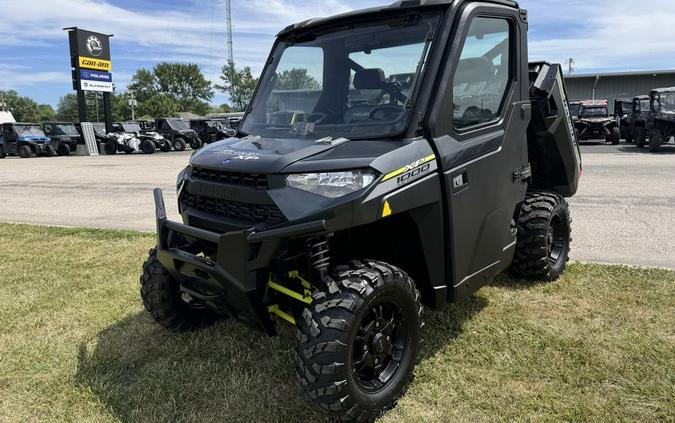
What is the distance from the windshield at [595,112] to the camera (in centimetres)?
2366

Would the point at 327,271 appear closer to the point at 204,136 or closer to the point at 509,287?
the point at 509,287

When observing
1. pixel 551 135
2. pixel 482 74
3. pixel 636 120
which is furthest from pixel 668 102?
pixel 482 74

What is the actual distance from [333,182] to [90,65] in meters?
35.5

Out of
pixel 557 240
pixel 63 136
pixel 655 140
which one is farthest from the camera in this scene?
pixel 63 136

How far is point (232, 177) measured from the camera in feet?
9.87

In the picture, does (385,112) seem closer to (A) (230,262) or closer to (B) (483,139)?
(B) (483,139)

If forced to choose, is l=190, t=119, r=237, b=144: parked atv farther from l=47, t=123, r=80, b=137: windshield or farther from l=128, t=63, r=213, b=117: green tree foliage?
l=128, t=63, r=213, b=117: green tree foliage

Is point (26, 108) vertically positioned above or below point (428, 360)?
above

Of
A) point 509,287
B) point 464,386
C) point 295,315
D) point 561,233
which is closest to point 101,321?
point 295,315

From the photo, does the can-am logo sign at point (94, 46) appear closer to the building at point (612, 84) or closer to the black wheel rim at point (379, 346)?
the building at point (612, 84)

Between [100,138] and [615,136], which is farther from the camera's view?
[100,138]

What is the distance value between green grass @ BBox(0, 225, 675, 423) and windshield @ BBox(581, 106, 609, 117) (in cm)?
2104

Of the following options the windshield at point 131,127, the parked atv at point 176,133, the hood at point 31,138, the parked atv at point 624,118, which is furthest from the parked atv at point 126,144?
the parked atv at point 624,118

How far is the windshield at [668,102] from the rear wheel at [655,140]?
0.82m
